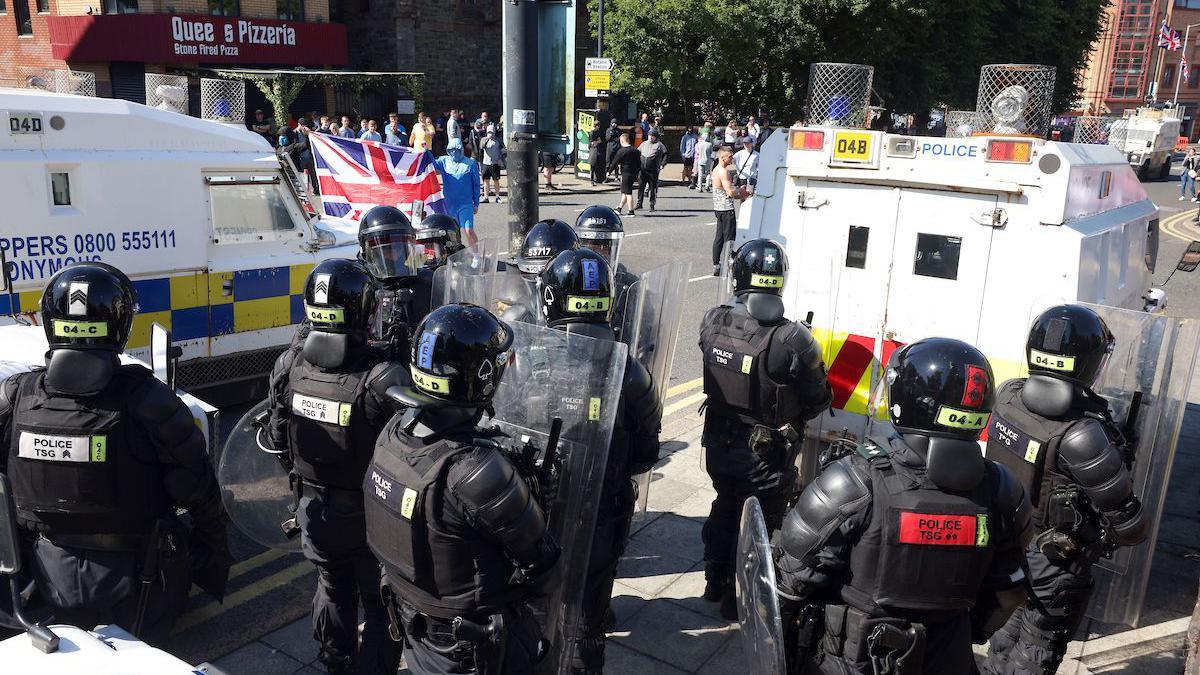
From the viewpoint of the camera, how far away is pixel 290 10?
30.1 metres

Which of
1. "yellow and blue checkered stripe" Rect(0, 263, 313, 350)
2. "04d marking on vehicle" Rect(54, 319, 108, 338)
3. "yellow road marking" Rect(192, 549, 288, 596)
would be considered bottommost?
"yellow road marking" Rect(192, 549, 288, 596)

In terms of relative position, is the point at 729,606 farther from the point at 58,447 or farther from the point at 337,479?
the point at 58,447

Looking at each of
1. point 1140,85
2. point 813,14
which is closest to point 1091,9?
point 813,14

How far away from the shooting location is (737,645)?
4.65 m

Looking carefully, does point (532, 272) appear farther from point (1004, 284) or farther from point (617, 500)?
point (1004, 284)

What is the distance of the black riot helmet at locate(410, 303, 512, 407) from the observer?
2.99 meters

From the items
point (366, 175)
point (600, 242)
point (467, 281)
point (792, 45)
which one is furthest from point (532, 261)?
point (792, 45)

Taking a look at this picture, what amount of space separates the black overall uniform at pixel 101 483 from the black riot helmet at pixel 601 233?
10.5 ft

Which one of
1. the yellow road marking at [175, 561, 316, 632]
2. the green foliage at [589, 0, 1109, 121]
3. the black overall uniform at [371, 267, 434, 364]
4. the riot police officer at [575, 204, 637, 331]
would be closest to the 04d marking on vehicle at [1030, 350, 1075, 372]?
the riot police officer at [575, 204, 637, 331]

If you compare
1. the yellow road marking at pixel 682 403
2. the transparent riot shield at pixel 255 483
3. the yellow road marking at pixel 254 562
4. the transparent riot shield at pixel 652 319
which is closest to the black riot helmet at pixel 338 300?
the transparent riot shield at pixel 255 483

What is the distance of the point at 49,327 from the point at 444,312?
155 cm

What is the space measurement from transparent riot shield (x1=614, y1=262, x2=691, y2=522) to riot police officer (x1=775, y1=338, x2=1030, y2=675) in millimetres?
2469

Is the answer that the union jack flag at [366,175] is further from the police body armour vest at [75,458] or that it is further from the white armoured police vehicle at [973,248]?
the police body armour vest at [75,458]

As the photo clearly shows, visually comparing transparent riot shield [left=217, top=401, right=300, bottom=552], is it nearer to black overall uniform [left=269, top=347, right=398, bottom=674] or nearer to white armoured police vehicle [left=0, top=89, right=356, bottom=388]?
black overall uniform [left=269, top=347, right=398, bottom=674]
